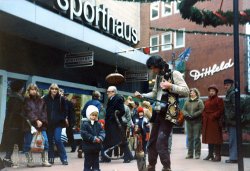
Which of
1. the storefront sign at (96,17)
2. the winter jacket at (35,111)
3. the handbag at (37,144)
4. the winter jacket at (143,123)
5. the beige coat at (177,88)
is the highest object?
the storefront sign at (96,17)

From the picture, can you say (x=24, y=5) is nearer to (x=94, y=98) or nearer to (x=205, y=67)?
(x=94, y=98)

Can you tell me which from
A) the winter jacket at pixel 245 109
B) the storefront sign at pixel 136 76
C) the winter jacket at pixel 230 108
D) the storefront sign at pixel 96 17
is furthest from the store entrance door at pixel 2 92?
the storefront sign at pixel 136 76

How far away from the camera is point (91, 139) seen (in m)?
5.57

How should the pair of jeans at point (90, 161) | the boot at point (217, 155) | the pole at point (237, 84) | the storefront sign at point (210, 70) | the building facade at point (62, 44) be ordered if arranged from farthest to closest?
the storefront sign at point (210, 70), the building facade at point (62, 44), the boot at point (217, 155), the pair of jeans at point (90, 161), the pole at point (237, 84)

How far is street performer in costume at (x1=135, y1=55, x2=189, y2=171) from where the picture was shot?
4.94 metres

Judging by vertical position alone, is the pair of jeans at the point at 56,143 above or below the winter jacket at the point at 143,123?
below

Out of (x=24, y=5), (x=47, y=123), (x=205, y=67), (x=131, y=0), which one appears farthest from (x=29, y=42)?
(x=205, y=67)

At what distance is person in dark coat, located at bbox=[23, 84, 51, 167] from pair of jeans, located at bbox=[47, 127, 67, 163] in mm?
177

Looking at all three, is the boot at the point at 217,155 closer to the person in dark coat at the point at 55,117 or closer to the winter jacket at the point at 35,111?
the person in dark coat at the point at 55,117

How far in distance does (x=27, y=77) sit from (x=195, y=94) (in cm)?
461

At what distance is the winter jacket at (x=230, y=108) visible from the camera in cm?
734

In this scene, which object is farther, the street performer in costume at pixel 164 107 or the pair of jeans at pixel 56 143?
the pair of jeans at pixel 56 143

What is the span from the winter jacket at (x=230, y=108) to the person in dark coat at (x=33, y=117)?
3313mm

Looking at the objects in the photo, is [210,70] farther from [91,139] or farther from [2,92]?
[91,139]
